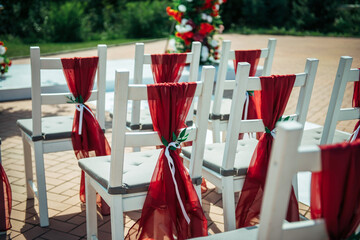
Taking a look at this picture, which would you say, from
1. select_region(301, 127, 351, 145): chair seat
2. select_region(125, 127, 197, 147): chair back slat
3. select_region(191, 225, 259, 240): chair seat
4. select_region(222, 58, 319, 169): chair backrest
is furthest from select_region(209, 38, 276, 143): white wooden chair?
select_region(191, 225, 259, 240): chair seat

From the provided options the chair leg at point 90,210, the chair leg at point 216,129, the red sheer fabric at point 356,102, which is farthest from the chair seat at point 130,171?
the red sheer fabric at point 356,102

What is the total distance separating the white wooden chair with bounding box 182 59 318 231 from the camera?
1.99 m

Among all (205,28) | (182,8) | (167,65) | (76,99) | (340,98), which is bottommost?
(76,99)

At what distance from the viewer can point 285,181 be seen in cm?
107

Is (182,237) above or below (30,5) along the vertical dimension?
below

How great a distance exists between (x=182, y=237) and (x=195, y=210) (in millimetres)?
153

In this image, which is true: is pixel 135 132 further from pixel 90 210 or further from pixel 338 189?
pixel 338 189

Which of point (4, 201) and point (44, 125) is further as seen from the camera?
point (44, 125)

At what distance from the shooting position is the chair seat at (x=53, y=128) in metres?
2.71

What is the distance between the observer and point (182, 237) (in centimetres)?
205

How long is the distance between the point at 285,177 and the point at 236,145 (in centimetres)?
107

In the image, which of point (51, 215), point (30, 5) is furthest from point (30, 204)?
→ point (30, 5)

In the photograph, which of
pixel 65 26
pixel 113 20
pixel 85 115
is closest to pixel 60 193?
pixel 85 115

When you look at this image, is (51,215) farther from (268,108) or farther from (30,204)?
(268,108)
